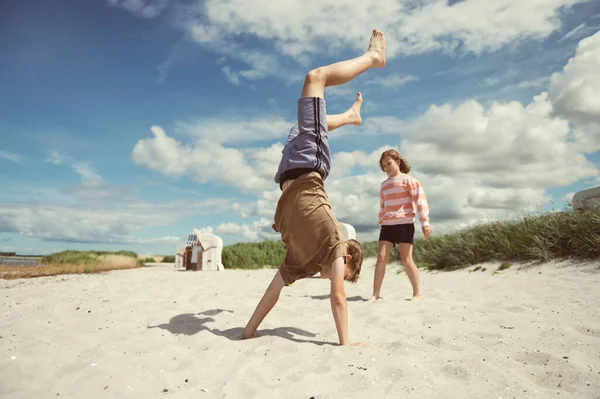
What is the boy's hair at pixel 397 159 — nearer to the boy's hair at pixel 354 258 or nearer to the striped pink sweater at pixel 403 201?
the striped pink sweater at pixel 403 201

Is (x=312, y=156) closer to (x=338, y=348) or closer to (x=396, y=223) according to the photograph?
(x=338, y=348)

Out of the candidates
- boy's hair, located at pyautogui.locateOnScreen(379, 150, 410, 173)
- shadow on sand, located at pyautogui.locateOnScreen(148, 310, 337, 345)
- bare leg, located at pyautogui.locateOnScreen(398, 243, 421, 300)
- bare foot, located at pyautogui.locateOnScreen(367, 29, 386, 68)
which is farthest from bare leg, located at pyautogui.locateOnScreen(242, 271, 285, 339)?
boy's hair, located at pyautogui.locateOnScreen(379, 150, 410, 173)

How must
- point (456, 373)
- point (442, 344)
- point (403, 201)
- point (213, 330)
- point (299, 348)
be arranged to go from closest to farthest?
point (456, 373), point (299, 348), point (442, 344), point (213, 330), point (403, 201)

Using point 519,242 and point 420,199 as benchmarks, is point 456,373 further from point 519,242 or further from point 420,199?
point 519,242

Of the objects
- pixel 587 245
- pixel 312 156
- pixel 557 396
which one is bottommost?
pixel 557 396

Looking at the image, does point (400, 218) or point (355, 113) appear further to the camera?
point (400, 218)

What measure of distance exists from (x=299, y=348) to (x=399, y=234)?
262 centimetres

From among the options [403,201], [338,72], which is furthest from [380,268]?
[338,72]

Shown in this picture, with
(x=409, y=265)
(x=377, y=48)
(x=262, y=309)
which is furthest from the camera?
(x=409, y=265)

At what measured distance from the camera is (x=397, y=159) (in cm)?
545

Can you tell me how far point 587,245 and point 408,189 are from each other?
3.89m

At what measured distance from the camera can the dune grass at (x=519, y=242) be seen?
7051 mm

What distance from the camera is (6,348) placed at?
3102 mm

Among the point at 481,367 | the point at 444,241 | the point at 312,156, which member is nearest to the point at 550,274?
the point at 444,241
